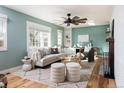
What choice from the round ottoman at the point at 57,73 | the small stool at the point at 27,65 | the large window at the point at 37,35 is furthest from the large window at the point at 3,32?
the round ottoman at the point at 57,73

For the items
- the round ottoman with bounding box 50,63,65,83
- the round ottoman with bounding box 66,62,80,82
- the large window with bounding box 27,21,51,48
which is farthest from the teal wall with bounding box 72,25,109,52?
the round ottoman with bounding box 50,63,65,83

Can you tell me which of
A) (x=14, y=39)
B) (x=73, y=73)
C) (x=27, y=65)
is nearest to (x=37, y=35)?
(x=14, y=39)

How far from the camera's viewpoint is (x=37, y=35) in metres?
6.25

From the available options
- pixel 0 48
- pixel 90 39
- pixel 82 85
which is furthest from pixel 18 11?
pixel 90 39

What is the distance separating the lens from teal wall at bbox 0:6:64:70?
13.7 ft

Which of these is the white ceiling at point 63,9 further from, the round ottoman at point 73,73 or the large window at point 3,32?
the round ottoman at point 73,73

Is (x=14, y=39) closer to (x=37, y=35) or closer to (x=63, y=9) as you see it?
(x=37, y=35)

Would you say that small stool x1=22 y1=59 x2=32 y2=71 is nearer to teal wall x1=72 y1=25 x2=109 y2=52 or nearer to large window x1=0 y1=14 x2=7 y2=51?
large window x1=0 y1=14 x2=7 y2=51

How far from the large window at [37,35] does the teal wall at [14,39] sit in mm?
345

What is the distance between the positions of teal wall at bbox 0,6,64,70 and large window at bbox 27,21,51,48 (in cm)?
35

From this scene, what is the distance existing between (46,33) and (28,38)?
1730mm

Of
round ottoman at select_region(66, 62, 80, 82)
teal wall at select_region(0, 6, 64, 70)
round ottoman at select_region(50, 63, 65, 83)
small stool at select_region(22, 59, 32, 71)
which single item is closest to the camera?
round ottoman at select_region(50, 63, 65, 83)

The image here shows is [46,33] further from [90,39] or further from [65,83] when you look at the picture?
[65,83]

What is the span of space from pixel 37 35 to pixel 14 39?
5.96ft
